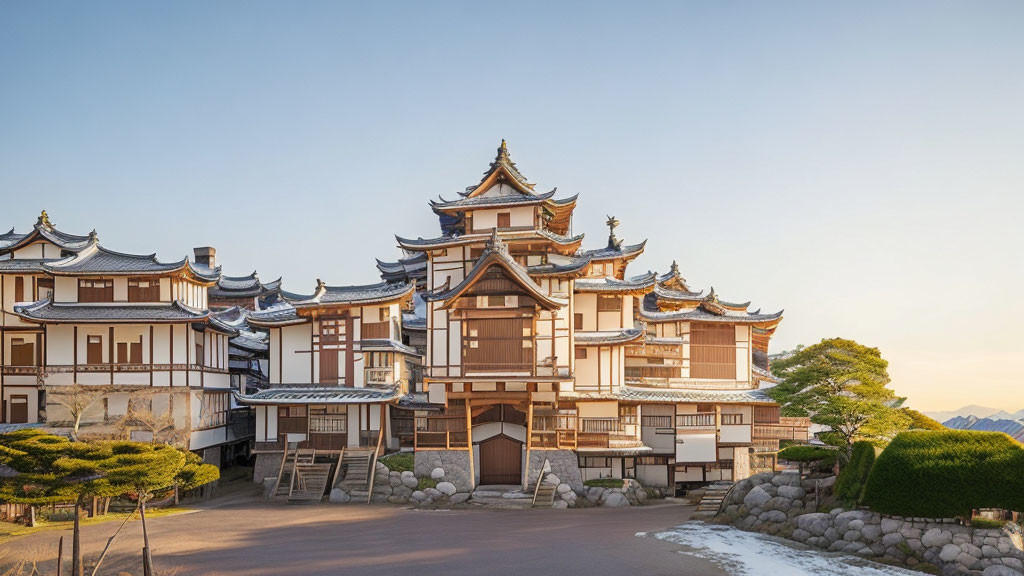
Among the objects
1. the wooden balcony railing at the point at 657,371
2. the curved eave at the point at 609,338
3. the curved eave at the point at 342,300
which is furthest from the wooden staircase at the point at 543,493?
the curved eave at the point at 342,300

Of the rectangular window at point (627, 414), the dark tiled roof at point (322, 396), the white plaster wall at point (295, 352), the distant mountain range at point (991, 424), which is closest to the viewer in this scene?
the dark tiled roof at point (322, 396)

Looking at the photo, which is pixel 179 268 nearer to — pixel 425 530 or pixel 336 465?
pixel 336 465

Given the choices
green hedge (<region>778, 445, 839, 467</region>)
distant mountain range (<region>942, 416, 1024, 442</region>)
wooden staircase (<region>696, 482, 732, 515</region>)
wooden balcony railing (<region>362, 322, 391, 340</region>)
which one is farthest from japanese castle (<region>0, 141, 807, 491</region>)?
distant mountain range (<region>942, 416, 1024, 442</region>)

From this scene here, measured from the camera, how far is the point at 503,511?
33.1 metres

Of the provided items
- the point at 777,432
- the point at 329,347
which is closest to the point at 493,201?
the point at 329,347

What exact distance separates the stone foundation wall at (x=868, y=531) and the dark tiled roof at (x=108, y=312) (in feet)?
92.9

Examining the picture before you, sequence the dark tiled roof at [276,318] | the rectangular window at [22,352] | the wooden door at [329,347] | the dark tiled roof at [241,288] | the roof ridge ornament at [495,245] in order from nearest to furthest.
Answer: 1. the roof ridge ornament at [495,245]
2. the dark tiled roof at [276,318]
3. the wooden door at [329,347]
4. the rectangular window at [22,352]
5. the dark tiled roof at [241,288]

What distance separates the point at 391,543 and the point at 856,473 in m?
17.2

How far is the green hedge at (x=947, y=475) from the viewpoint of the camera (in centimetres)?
2320

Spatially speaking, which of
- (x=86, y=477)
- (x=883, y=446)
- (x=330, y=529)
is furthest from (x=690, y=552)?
(x=86, y=477)

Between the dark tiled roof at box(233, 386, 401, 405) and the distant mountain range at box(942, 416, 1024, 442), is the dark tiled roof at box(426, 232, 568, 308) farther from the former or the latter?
the distant mountain range at box(942, 416, 1024, 442)

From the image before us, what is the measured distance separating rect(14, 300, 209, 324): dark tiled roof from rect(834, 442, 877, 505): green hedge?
101 feet

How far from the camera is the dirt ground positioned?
2355 cm

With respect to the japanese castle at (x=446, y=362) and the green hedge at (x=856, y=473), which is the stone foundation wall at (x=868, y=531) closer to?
the green hedge at (x=856, y=473)
